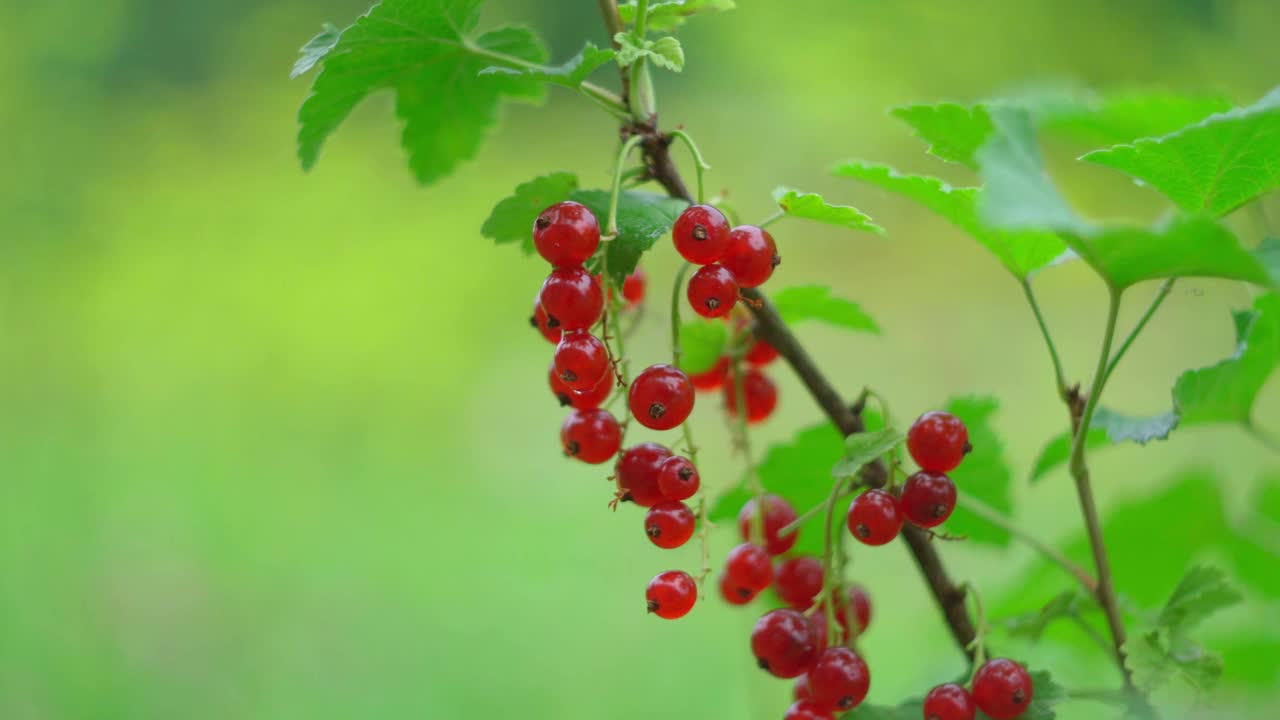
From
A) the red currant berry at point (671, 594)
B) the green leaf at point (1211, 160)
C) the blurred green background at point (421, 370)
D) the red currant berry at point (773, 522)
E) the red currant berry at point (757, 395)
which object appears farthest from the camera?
the blurred green background at point (421, 370)

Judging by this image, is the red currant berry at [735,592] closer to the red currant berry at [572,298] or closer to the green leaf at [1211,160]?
the red currant berry at [572,298]

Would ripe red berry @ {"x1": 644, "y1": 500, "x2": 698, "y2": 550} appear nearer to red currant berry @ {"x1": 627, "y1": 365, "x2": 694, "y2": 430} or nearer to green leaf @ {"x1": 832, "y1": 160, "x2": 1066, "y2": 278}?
red currant berry @ {"x1": 627, "y1": 365, "x2": 694, "y2": 430}

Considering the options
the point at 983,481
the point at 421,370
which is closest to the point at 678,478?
the point at 983,481

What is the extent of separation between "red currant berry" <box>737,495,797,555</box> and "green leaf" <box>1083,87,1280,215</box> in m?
0.36

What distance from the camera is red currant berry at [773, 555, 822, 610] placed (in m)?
0.89

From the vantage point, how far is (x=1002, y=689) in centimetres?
72

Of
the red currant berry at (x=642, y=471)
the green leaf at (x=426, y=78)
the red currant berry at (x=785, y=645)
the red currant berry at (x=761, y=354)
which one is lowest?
the red currant berry at (x=785, y=645)

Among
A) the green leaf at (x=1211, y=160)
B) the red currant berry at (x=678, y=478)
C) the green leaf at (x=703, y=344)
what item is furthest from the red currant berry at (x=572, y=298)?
the green leaf at (x=1211, y=160)

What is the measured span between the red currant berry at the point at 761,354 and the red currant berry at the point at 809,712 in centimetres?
31

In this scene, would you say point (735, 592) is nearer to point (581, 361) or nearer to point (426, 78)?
point (581, 361)

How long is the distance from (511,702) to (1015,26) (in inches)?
198

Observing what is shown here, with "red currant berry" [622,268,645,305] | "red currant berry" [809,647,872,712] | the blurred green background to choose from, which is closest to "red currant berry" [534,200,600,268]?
"red currant berry" [622,268,645,305]

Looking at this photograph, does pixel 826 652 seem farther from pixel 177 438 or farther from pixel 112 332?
pixel 112 332

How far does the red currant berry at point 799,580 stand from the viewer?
0.89 meters
